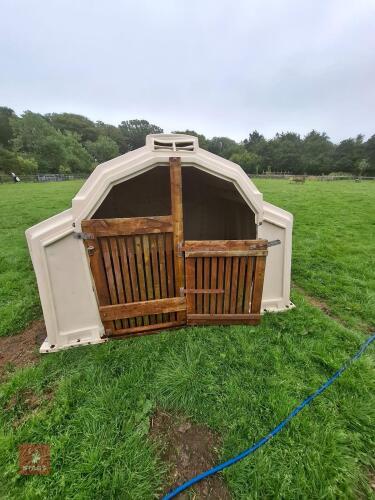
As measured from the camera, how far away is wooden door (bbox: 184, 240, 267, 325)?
330cm

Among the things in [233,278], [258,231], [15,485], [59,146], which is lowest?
[15,485]

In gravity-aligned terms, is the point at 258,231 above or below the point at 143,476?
above

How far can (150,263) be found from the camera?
3324 millimetres

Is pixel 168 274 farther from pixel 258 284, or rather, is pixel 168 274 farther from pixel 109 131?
pixel 109 131

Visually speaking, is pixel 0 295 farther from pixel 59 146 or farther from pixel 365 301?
pixel 59 146

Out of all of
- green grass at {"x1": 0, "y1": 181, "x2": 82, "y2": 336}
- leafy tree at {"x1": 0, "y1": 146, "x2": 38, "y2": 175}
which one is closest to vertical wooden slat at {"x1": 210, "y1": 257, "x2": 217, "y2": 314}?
green grass at {"x1": 0, "y1": 181, "x2": 82, "y2": 336}

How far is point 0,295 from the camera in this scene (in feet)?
15.9

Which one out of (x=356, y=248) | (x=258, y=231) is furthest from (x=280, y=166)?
(x=258, y=231)

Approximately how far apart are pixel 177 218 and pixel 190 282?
3.20ft

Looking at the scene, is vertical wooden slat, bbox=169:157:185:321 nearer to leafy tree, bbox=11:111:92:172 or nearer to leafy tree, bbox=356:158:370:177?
leafy tree, bbox=11:111:92:172

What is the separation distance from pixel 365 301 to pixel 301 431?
327 cm

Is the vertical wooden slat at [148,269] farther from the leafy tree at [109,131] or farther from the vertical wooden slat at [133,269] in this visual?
the leafy tree at [109,131]

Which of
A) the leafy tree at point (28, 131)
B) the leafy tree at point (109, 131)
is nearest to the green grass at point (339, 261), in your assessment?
the leafy tree at point (28, 131)

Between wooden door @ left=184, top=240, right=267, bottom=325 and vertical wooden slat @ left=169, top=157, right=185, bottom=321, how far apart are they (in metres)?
0.09
